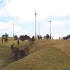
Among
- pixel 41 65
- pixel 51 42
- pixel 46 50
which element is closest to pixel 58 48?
pixel 46 50

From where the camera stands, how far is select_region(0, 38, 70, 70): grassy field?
215 ft

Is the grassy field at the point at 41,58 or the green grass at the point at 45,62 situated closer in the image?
the green grass at the point at 45,62

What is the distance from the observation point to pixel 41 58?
72.1 meters

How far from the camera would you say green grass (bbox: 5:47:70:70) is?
2555 inches

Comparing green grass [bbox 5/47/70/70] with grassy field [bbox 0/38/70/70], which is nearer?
green grass [bbox 5/47/70/70]

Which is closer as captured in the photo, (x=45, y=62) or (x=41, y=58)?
(x=45, y=62)

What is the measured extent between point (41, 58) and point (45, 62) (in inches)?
136

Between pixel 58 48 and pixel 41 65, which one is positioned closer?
pixel 41 65

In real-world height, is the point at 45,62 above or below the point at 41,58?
below

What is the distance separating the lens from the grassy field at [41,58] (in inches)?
2581

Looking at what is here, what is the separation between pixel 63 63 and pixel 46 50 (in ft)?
38.4

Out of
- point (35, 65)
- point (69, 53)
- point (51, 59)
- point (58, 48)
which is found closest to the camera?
point (35, 65)

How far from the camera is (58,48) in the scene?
8331 centimetres

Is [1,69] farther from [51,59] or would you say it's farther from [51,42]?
[51,42]
